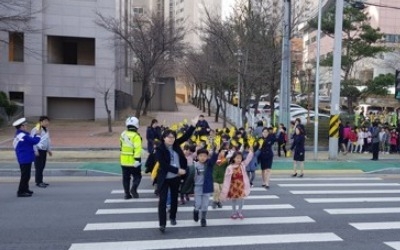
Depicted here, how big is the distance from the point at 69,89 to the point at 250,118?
16404 millimetres

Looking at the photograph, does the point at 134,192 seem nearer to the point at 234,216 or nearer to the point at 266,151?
the point at 234,216

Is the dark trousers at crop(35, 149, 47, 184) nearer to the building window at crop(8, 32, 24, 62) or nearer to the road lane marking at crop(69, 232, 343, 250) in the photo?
the road lane marking at crop(69, 232, 343, 250)

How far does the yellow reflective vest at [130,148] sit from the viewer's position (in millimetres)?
10023

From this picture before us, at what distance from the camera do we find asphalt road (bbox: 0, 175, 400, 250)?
6961mm

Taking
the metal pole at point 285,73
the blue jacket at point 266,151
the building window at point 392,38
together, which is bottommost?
the blue jacket at point 266,151

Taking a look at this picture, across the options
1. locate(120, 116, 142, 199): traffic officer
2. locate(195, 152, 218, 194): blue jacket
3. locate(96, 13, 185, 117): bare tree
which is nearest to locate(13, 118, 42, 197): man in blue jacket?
locate(120, 116, 142, 199): traffic officer

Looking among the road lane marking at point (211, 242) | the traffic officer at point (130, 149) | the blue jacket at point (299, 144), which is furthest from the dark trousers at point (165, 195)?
the blue jacket at point (299, 144)

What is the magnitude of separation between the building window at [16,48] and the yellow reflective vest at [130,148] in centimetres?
2840

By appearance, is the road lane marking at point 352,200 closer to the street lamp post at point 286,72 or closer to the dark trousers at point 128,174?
the dark trousers at point 128,174

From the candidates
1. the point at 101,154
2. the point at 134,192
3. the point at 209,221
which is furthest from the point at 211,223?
the point at 101,154

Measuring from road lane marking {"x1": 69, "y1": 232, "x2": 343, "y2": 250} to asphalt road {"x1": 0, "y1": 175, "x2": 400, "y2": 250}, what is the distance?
1 cm

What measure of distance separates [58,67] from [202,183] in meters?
30.4

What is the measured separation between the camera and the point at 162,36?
99.8 ft

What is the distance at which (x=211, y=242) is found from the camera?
22.9ft
